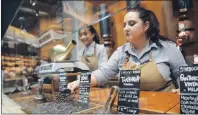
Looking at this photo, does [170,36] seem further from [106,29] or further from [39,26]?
[39,26]

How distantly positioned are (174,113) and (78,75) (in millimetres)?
694

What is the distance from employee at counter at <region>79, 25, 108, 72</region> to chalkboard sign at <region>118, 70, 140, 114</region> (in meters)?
0.27

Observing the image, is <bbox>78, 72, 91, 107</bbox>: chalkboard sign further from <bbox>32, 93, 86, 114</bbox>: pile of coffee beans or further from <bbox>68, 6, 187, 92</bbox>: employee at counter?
<bbox>68, 6, 187, 92</bbox>: employee at counter

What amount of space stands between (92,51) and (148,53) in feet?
1.30

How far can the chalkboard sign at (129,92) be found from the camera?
3.17 feet

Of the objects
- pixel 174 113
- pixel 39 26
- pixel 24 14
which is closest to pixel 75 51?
pixel 174 113

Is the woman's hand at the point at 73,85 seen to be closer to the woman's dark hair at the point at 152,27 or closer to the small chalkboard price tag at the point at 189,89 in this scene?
the woman's dark hair at the point at 152,27

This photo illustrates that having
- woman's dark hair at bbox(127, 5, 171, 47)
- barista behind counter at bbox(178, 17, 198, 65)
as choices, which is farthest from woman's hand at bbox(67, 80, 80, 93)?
barista behind counter at bbox(178, 17, 198, 65)

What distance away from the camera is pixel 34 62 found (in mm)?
2279

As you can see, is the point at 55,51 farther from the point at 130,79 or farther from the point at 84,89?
the point at 130,79

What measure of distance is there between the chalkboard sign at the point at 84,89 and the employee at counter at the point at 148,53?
19cm

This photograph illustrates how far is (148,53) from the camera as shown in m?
1.08

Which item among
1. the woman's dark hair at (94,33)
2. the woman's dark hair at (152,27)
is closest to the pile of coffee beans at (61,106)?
the woman's dark hair at (94,33)

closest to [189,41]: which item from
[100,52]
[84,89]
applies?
[100,52]
